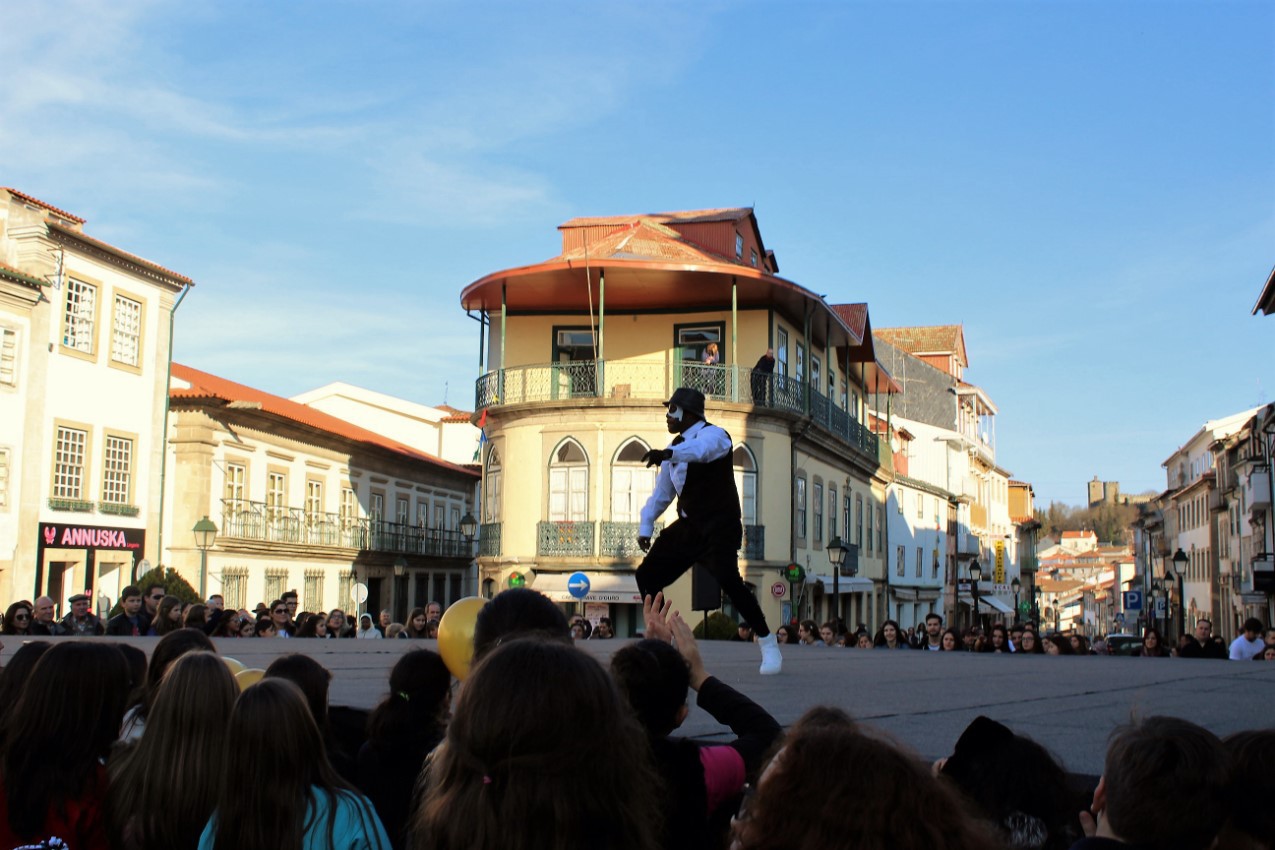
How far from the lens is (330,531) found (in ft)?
159

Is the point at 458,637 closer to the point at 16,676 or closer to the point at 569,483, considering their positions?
the point at 16,676

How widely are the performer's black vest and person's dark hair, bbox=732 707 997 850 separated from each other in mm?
6681

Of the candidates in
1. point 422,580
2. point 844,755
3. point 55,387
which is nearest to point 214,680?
point 844,755

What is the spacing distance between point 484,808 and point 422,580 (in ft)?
181

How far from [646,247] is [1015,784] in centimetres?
3185

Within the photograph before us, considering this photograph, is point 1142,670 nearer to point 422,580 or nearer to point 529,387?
point 529,387

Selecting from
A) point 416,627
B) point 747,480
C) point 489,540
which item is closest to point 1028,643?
point 416,627

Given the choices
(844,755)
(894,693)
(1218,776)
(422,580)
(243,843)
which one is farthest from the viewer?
(422,580)

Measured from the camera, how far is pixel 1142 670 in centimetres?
1200

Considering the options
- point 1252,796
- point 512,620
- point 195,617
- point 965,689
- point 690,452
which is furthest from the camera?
point 195,617

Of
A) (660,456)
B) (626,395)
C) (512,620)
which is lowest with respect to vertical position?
(512,620)

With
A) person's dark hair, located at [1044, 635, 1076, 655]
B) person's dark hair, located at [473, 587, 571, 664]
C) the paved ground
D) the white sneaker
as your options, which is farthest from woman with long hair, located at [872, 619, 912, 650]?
person's dark hair, located at [473, 587, 571, 664]

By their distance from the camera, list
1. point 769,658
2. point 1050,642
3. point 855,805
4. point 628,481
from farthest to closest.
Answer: point 628,481, point 1050,642, point 769,658, point 855,805

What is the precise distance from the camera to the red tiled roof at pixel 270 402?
1603 inches
